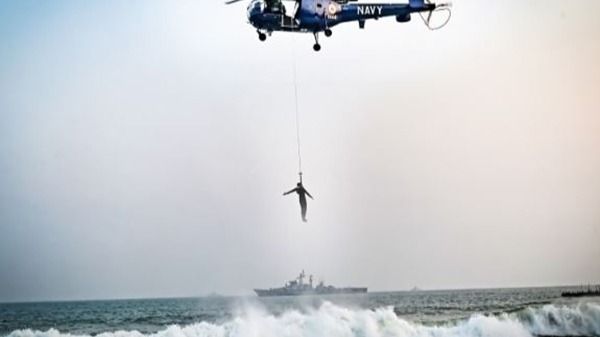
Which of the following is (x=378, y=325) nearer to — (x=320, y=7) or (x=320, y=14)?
(x=320, y=14)

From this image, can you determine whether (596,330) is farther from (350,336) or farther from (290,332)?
(290,332)

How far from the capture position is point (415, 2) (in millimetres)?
20547

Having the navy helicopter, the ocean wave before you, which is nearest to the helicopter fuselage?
the navy helicopter

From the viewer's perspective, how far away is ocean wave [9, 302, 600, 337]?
2502 centimetres

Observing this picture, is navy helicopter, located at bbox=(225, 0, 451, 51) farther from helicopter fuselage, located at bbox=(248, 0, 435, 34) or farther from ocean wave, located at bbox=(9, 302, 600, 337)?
ocean wave, located at bbox=(9, 302, 600, 337)

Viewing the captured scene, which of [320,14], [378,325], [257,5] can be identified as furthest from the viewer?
[378,325]

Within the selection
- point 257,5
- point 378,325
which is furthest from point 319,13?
point 378,325

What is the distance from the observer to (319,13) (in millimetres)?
19781

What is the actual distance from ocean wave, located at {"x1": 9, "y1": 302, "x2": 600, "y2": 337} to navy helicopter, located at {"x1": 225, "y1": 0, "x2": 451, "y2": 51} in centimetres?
1065

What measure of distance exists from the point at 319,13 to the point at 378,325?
11751 millimetres

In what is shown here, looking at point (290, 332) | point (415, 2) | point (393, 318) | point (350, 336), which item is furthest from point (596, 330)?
point (415, 2)

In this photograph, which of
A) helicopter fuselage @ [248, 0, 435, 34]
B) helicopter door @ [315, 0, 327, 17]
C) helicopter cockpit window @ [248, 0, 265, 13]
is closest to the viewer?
helicopter cockpit window @ [248, 0, 265, 13]

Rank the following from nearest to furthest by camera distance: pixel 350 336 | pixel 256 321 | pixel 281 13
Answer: pixel 281 13, pixel 350 336, pixel 256 321

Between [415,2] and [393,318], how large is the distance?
1176 cm
